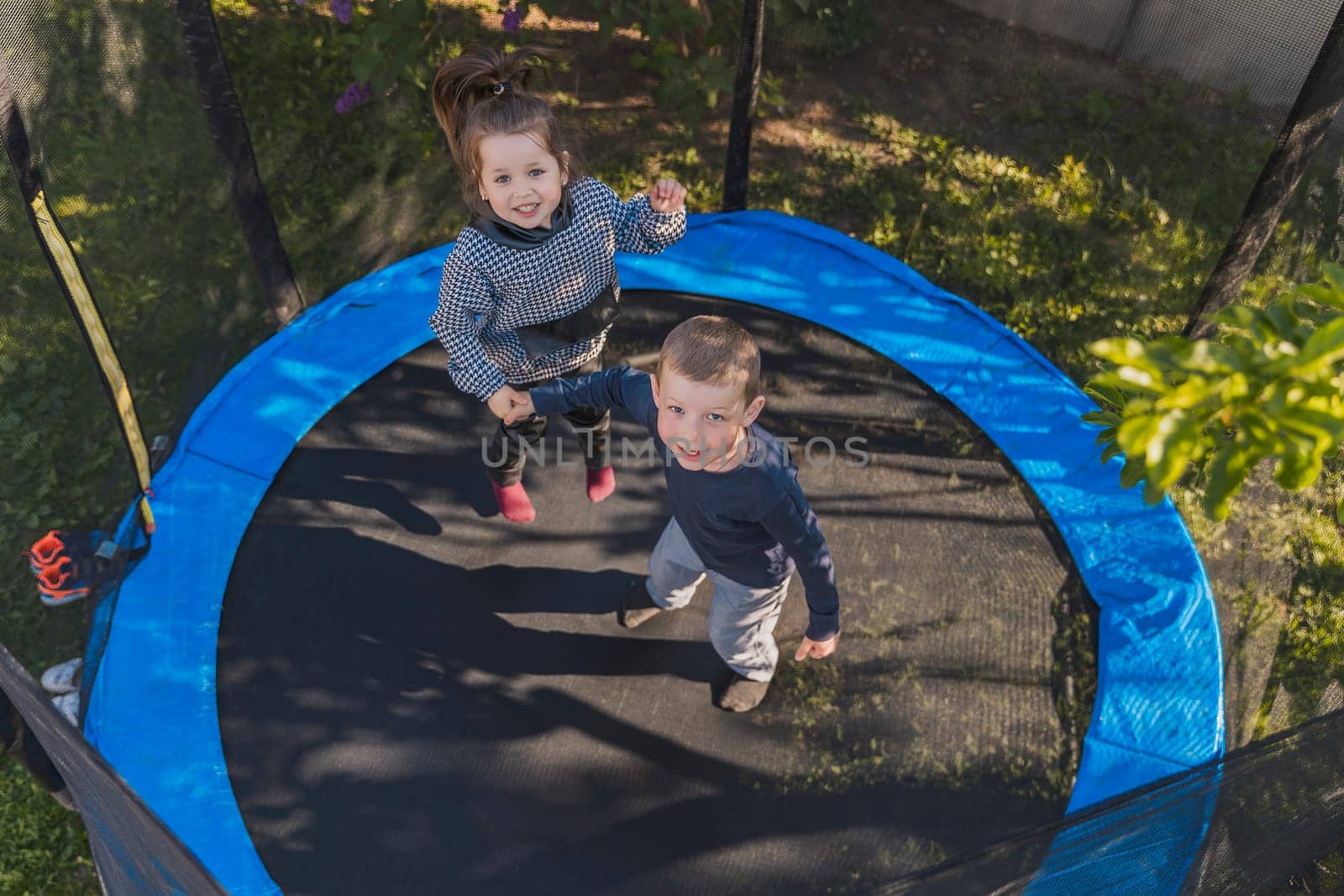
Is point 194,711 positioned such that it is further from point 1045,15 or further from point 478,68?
point 1045,15

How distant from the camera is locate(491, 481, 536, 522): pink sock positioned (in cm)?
254

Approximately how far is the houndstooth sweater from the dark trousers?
0.20 meters

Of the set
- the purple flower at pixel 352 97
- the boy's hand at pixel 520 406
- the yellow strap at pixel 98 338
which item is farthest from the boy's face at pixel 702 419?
A: the purple flower at pixel 352 97

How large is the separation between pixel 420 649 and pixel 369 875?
1.66ft

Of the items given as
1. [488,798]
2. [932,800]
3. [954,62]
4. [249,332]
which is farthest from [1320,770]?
[954,62]

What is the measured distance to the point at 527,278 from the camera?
1973 millimetres

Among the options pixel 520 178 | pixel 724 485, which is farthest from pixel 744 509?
pixel 520 178

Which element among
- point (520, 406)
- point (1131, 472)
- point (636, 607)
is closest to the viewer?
point (1131, 472)

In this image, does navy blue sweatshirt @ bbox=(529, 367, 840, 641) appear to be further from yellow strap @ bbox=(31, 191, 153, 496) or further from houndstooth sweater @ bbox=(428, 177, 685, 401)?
yellow strap @ bbox=(31, 191, 153, 496)

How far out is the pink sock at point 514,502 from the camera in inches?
99.9

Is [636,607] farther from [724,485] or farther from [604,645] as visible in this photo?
[724,485]

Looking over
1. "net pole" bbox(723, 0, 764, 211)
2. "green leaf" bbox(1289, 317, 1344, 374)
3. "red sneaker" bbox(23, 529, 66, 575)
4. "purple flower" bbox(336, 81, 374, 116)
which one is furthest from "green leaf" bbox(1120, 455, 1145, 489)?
"purple flower" bbox(336, 81, 374, 116)

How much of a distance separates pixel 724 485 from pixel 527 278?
2.00ft

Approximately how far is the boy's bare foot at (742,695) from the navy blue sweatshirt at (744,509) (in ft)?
1.39
